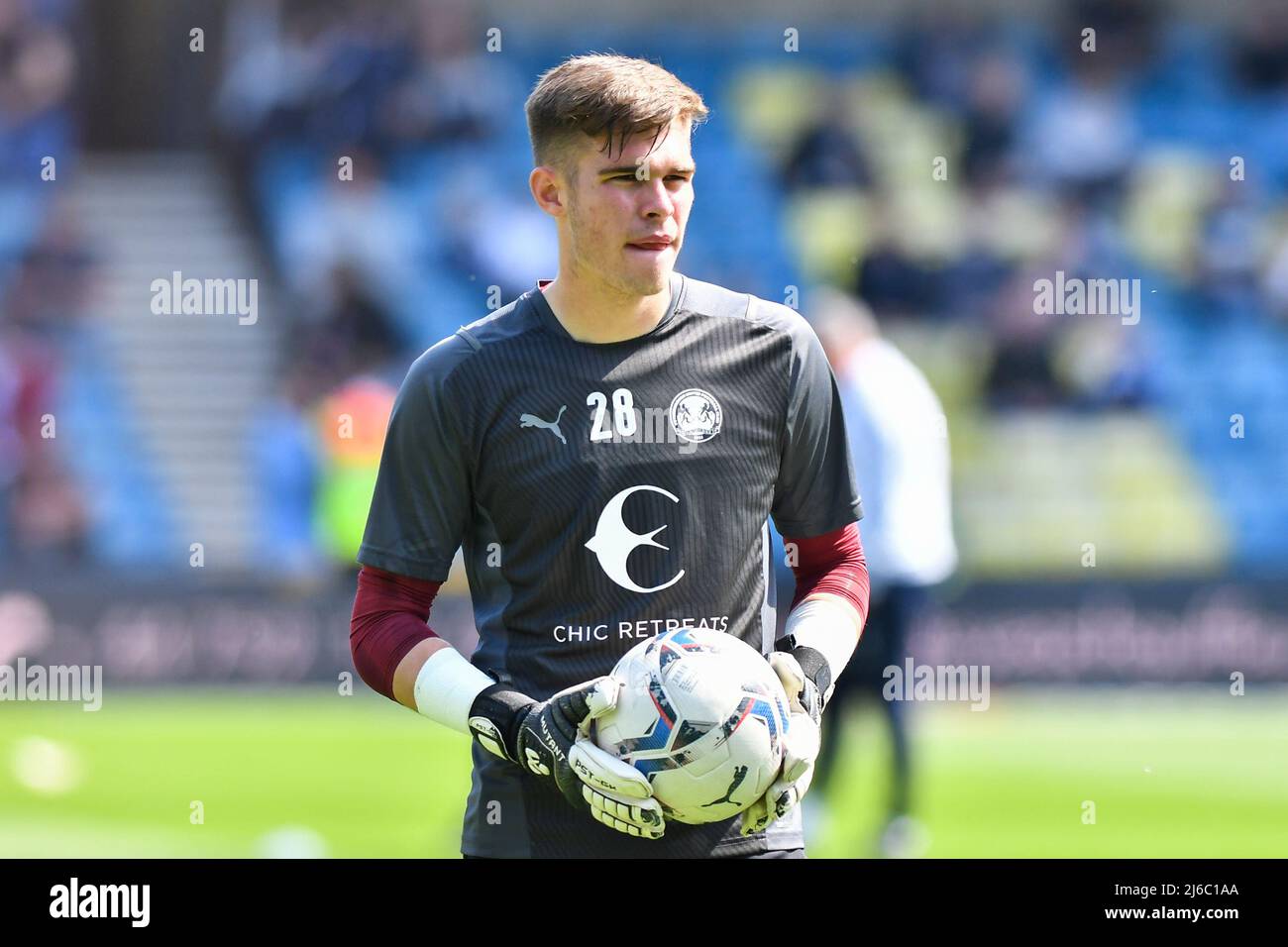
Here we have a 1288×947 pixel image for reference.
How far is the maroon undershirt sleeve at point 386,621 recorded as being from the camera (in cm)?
364

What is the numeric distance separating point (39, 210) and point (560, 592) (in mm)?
15958

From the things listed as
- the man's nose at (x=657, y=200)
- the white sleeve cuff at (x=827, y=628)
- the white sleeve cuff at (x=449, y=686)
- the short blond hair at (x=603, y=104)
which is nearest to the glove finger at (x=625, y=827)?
the white sleeve cuff at (x=449, y=686)

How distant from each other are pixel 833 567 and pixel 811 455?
26cm

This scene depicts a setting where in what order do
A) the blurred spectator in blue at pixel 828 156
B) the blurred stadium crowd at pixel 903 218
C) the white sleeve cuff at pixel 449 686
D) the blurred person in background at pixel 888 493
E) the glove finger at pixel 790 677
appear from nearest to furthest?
the glove finger at pixel 790 677
the white sleeve cuff at pixel 449 686
the blurred person in background at pixel 888 493
the blurred stadium crowd at pixel 903 218
the blurred spectator in blue at pixel 828 156

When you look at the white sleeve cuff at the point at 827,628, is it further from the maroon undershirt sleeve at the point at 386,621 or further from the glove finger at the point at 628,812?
the maroon undershirt sleeve at the point at 386,621

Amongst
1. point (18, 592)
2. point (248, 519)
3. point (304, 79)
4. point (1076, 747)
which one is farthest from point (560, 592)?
point (304, 79)

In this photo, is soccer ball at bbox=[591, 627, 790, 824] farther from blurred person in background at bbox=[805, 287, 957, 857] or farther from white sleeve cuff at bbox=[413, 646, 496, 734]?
blurred person in background at bbox=[805, 287, 957, 857]

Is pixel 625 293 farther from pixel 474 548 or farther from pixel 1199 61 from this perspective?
pixel 1199 61

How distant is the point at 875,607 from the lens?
29.2 ft

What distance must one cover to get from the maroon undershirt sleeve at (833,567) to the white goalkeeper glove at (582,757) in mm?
610

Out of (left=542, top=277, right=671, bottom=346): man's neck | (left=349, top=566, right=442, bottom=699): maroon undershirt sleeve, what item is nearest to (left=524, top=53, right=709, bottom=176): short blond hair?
(left=542, top=277, right=671, bottom=346): man's neck

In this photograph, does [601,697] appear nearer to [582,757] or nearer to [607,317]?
[582,757]

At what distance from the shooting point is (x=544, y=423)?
354 cm

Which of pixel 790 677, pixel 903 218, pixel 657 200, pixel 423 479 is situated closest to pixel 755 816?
pixel 790 677
